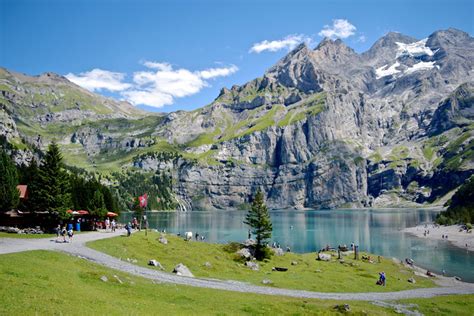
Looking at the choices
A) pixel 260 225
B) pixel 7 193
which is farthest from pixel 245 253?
pixel 7 193

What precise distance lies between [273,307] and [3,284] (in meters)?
20.6

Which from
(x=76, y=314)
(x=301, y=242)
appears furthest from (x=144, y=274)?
(x=301, y=242)

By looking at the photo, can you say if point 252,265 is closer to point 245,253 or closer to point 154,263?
point 245,253

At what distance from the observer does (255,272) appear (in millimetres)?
61000

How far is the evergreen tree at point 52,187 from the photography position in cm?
7156

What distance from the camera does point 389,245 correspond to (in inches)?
5468

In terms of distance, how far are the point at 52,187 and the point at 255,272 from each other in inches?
1571

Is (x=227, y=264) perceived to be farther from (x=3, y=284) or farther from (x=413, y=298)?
(x=3, y=284)

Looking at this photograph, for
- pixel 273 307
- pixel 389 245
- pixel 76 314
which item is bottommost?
pixel 389 245

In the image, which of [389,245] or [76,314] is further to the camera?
[389,245]

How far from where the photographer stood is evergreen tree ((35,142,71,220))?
235 feet

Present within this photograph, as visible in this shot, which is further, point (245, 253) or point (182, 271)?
point (245, 253)

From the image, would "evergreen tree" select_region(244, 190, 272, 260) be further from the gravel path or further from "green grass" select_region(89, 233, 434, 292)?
the gravel path

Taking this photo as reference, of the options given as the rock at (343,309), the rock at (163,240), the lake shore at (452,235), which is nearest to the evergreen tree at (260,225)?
the rock at (163,240)
